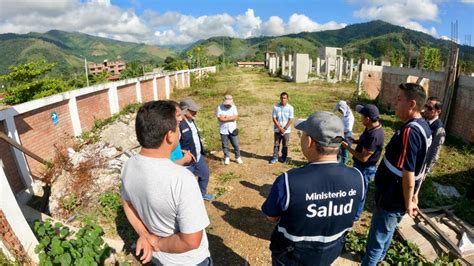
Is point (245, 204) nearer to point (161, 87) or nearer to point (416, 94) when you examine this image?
point (416, 94)

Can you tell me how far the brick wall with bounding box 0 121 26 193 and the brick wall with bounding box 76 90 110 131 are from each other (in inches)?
112

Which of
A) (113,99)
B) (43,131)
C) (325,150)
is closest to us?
(325,150)

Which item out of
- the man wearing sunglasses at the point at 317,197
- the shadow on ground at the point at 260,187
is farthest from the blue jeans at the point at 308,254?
the shadow on ground at the point at 260,187

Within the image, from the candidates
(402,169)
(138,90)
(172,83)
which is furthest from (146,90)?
(402,169)

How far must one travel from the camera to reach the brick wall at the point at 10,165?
172 inches

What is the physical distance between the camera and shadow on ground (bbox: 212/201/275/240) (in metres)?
4.00

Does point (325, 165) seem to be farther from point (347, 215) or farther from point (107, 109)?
point (107, 109)

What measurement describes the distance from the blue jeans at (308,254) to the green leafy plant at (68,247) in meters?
1.95

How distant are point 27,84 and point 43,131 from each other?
58.6 ft

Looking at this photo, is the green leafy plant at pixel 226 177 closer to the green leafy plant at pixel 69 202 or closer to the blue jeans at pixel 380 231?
Answer: the green leafy plant at pixel 69 202

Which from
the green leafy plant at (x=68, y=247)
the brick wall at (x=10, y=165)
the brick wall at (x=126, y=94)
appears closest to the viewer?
the green leafy plant at (x=68, y=247)

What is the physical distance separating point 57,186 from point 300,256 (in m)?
4.42

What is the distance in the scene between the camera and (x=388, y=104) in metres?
12.2

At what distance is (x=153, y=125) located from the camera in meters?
1.62
